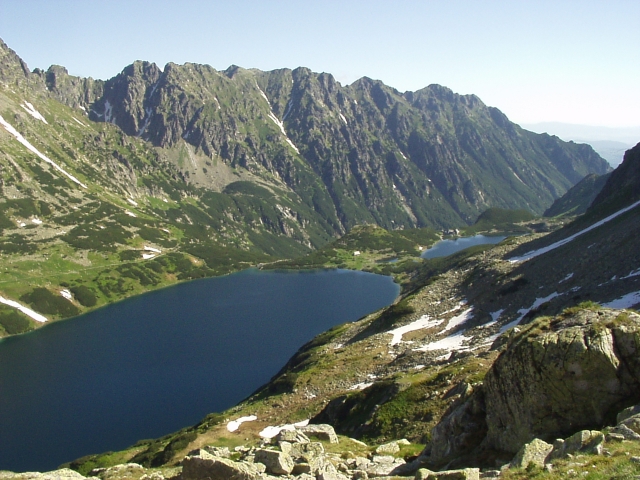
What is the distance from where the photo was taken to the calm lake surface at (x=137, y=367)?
87125 mm

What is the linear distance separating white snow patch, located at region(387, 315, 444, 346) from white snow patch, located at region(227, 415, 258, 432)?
23278 mm

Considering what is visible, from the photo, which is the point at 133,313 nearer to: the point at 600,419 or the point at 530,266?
the point at 530,266

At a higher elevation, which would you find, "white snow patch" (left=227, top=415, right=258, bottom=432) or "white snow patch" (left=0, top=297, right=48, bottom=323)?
"white snow patch" (left=0, top=297, right=48, bottom=323)

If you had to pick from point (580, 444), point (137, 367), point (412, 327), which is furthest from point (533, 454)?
point (137, 367)

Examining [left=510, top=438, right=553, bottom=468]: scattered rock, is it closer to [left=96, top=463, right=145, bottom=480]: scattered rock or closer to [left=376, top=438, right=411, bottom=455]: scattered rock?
[left=376, top=438, right=411, bottom=455]: scattered rock

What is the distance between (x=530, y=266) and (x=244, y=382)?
64.1 meters

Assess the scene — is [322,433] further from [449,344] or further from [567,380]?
[449,344]

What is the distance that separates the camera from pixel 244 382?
10675 cm

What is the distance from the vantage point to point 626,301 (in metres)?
45.1

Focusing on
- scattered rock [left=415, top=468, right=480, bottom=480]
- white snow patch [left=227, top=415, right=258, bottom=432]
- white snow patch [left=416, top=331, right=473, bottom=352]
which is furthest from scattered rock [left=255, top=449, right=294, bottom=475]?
white snow patch [left=416, top=331, right=473, bottom=352]

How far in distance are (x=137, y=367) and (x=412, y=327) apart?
78.4 m

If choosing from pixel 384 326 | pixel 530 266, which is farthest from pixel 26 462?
pixel 530 266

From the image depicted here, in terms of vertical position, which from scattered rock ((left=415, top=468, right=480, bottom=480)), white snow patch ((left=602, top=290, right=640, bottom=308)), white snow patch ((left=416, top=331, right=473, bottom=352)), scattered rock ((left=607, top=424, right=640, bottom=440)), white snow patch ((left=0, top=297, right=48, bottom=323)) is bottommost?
white snow patch ((left=416, top=331, right=473, bottom=352))

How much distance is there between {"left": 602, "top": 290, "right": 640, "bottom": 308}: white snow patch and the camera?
144 feet
